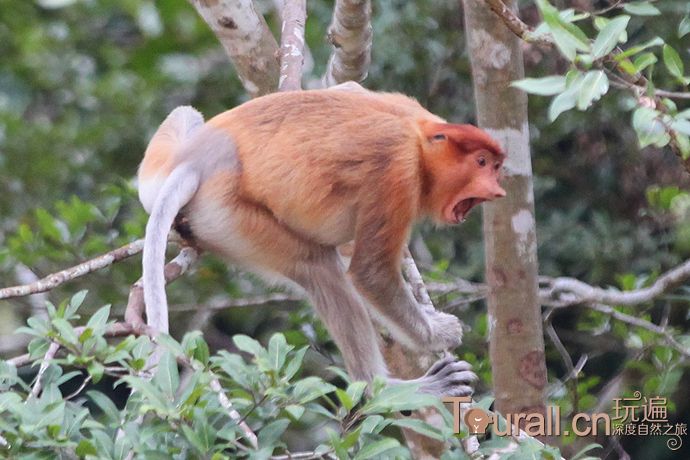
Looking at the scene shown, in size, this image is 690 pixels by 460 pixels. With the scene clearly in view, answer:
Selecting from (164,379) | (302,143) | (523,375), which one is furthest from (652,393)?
Answer: (164,379)

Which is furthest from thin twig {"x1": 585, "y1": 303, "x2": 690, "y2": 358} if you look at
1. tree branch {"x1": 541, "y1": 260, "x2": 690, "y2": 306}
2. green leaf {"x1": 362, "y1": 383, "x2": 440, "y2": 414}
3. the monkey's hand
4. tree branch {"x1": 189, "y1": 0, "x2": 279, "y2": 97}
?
green leaf {"x1": 362, "y1": 383, "x2": 440, "y2": 414}

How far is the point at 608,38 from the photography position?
2643mm

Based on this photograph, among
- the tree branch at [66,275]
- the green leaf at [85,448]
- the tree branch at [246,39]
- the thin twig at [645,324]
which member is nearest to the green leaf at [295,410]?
the green leaf at [85,448]

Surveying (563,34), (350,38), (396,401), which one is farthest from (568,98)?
(350,38)

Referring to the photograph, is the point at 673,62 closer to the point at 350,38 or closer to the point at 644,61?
the point at 644,61

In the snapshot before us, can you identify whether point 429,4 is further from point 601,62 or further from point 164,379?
point 164,379

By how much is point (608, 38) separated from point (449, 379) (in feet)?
5.95

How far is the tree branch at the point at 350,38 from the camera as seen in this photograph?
15.3 feet

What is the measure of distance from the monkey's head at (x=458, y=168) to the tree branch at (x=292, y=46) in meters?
0.77

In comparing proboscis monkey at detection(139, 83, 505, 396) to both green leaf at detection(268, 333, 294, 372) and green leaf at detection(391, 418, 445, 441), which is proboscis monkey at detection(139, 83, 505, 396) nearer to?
green leaf at detection(268, 333, 294, 372)

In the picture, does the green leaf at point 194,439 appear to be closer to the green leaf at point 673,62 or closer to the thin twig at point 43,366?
the thin twig at point 43,366

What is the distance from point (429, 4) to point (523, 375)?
2.64 meters

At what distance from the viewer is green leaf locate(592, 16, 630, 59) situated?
2637 mm

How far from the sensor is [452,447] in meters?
2.73
